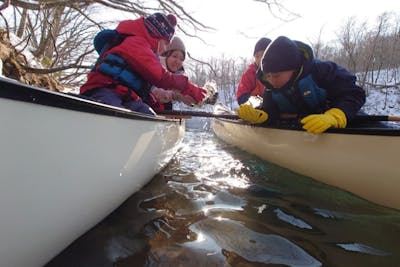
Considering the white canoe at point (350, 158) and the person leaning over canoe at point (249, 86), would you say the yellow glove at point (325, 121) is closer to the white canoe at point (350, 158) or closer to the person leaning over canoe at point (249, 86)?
the white canoe at point (350, 158)

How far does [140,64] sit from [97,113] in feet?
4.38

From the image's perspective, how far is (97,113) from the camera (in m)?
1.36

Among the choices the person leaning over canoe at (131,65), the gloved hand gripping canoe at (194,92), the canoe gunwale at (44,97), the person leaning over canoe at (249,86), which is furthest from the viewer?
the person leaning over canoe at (249,86)

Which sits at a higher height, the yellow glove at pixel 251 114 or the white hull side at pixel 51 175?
the yellow glove at pixel 251 114

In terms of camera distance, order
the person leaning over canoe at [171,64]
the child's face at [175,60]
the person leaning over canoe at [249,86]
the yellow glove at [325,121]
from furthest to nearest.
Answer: the person leaning over canoe at [249,86], the child's face at [175,60], the person leaning over canoe at [171,64], the yellow glove at [325,121]

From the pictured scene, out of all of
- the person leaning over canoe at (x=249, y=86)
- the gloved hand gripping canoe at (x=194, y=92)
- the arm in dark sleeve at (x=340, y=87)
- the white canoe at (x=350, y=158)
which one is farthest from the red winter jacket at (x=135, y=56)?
the person leaning over canoe at (x=249, y=86)

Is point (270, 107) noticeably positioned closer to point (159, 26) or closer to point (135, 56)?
point (159, 26)

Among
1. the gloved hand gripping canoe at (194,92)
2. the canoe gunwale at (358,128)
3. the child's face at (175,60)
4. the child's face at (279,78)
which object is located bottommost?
the canoe gunwale at (358,128)

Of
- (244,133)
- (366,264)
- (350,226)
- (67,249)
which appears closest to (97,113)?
(67,249)

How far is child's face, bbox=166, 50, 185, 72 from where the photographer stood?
4.41 m

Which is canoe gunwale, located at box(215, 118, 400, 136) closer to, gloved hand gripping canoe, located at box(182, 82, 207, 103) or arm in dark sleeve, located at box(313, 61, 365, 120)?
arm in dark sleeve, located at box(313, 61, 365, 120)

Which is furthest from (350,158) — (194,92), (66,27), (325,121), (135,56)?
(66,27)

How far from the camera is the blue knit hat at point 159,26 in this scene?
8.94ft

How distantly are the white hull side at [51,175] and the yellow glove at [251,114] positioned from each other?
1.90 m
